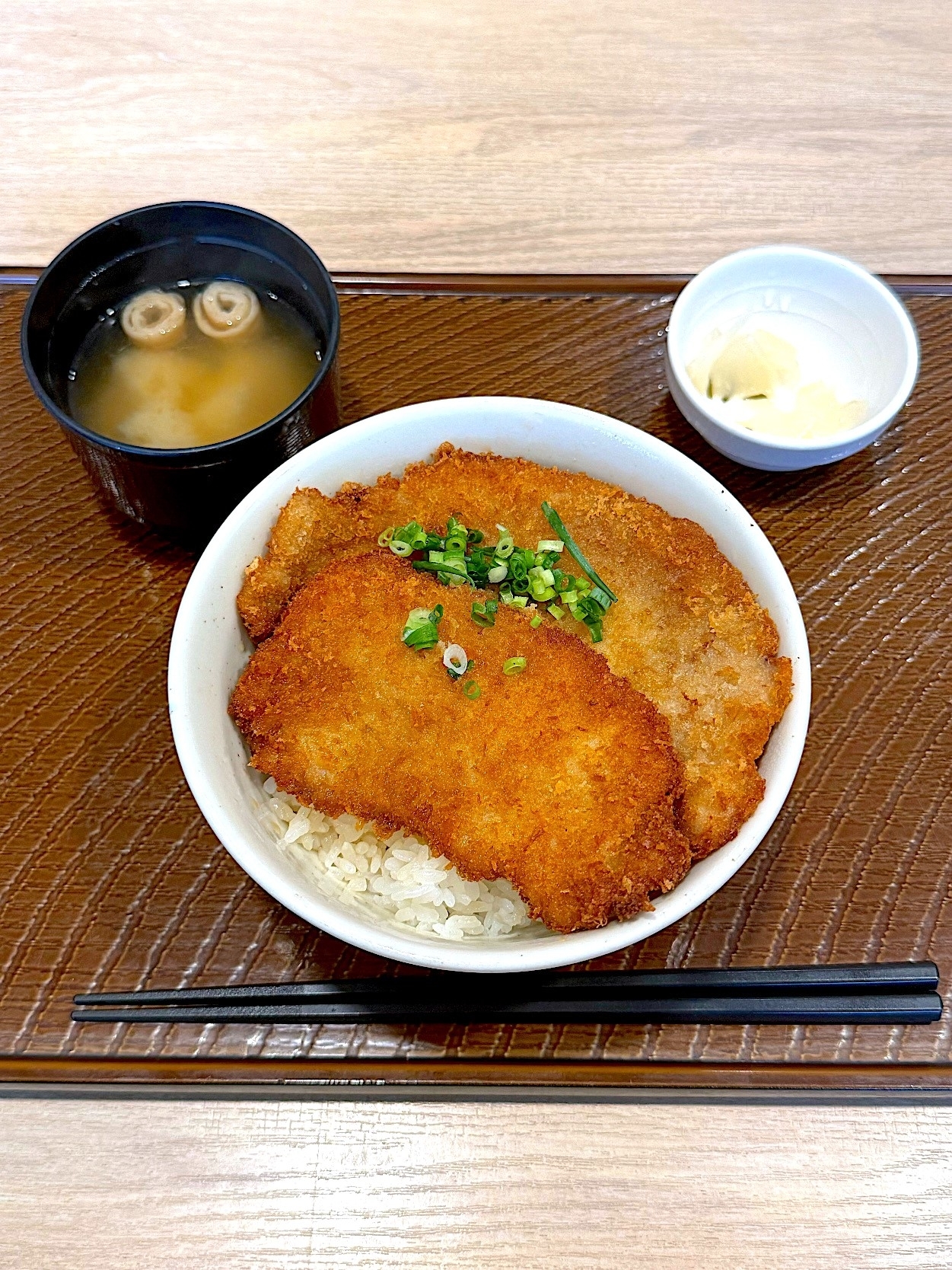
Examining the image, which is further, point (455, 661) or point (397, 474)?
point (397, 474)

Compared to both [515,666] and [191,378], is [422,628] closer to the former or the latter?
[515,666]

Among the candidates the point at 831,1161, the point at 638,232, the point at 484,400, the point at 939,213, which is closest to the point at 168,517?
the point at 484,400

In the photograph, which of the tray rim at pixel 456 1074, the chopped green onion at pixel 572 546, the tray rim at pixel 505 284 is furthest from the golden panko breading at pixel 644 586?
the tray rim at pixel 505 284

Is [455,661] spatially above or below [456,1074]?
above

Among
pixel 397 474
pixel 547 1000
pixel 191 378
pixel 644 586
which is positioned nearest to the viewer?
pixel 547 1000

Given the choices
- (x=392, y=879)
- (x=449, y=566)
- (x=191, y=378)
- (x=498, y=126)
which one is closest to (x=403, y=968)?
(x=392, y=879)

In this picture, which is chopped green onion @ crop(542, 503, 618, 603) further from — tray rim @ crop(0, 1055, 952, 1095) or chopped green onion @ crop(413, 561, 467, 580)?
tray rim @ crop(0, 1055, 952, 1095)

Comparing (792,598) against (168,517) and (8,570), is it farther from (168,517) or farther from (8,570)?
(8,570)
